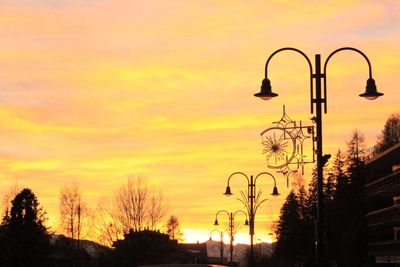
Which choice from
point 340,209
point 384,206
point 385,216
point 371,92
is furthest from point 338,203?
point 371,92

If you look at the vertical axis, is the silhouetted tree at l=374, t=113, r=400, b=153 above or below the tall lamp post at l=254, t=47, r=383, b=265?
above

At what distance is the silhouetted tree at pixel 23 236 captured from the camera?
87438 mm

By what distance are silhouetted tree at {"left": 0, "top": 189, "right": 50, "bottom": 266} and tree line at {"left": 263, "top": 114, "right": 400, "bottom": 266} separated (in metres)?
31.1

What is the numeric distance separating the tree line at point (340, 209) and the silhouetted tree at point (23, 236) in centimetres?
3110

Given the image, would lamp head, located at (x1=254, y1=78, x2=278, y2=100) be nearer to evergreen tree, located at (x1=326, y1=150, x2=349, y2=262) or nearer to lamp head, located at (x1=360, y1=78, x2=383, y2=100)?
lamp head, located at (x1=360, y1=78, x2=383, y2=100)

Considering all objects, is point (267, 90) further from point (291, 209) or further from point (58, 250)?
point (291, 209)

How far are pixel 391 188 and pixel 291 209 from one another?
71986mm

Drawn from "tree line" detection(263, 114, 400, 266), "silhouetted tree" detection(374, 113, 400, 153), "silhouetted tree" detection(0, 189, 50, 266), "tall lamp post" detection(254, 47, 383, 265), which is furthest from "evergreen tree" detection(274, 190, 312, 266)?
"tall lamp post" detection(254, 47, 383, 265)

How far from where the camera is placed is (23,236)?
8856 centimetres

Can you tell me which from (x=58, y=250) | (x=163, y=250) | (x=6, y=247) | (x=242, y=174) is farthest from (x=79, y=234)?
(x=242, y=174)

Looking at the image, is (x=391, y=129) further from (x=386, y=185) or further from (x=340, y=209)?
(x=386, y=185)

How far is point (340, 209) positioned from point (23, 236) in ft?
168

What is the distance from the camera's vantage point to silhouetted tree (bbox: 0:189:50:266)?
87438 millimetres

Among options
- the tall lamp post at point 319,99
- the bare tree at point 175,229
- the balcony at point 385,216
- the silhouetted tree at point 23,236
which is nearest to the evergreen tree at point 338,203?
the balcony at point 385,216
